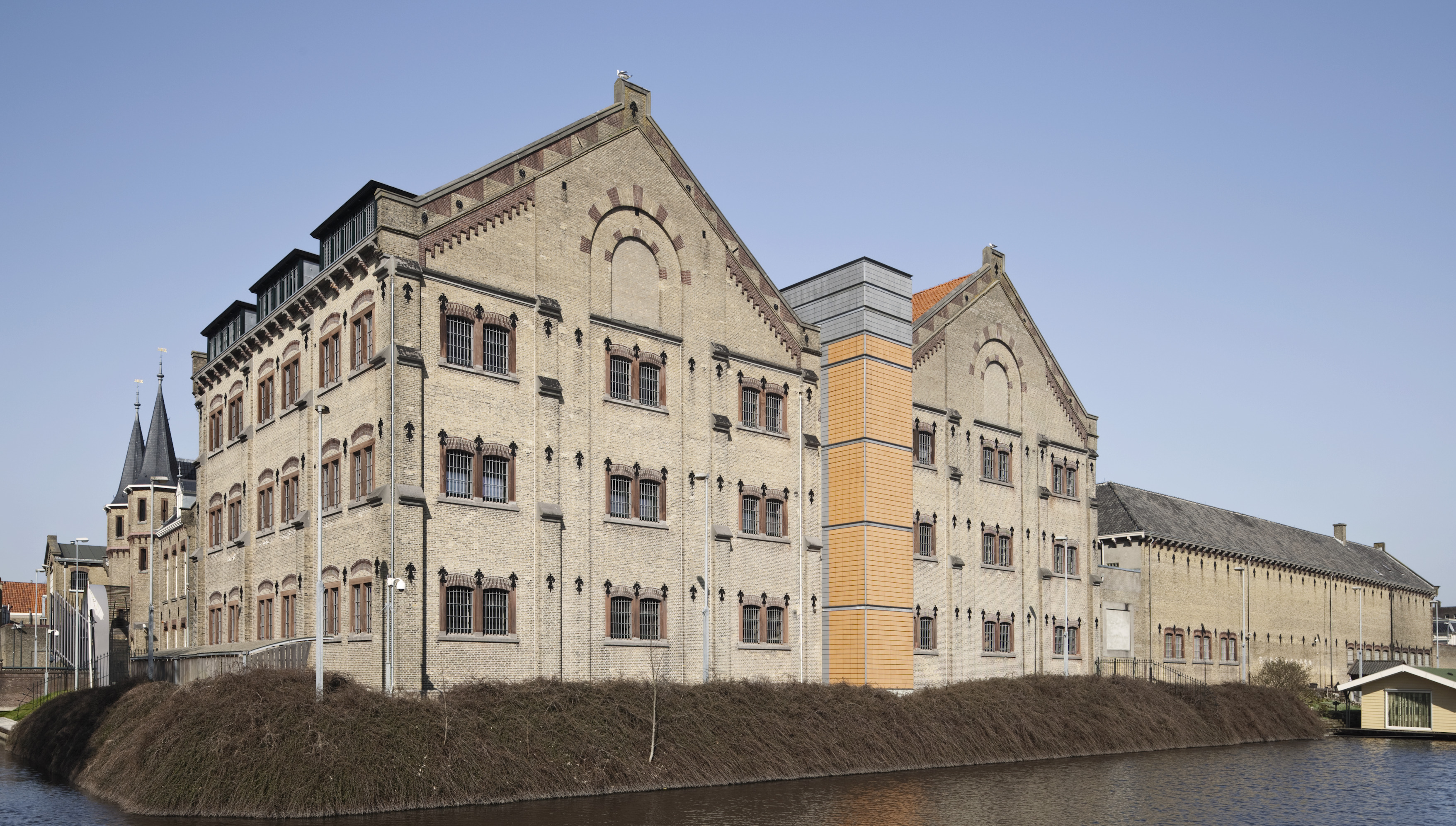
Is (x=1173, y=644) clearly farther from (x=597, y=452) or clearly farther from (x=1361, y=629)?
(x=597, y=452)

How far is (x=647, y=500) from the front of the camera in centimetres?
4125

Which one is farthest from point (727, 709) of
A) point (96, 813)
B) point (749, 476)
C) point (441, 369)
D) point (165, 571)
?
point (165, 571)

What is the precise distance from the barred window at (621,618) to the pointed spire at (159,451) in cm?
5704

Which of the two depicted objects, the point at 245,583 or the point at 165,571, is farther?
the point at 165,571

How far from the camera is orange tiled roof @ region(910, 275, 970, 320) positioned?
55.8 metres

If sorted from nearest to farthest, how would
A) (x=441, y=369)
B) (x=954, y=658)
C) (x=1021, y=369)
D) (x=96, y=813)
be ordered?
(x=96, y=813) → (x=441, y=369) → (x=954, y=658) → (x=1021, y=369)

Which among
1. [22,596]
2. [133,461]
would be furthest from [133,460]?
[22,596]

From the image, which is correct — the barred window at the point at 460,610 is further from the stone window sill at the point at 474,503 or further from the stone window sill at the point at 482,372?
the stone window sill at the point at 482,372

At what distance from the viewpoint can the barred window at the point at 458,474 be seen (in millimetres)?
35844

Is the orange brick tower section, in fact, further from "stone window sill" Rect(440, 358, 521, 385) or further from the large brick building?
"stone window sill" Rect(440, 358, 521, 385)

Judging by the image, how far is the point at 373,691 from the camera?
103ft

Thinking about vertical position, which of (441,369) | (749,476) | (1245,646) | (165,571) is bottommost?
(1245,646)

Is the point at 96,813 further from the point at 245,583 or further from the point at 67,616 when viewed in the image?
the point at 67,616

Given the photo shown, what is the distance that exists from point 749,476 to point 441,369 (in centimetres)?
1338
